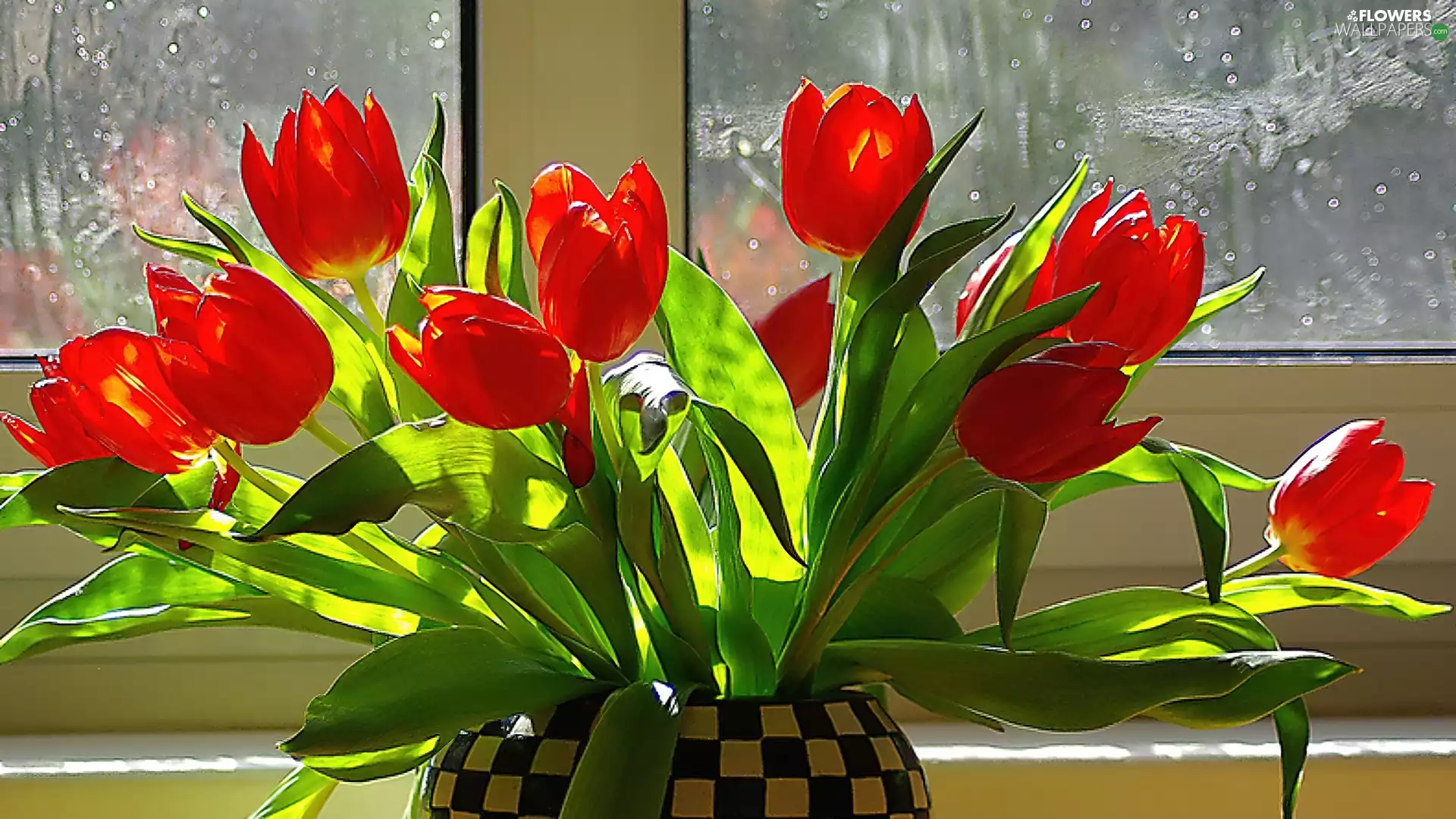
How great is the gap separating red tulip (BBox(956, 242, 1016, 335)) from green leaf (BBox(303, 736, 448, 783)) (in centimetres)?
26

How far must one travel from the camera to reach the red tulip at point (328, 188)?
50 cm

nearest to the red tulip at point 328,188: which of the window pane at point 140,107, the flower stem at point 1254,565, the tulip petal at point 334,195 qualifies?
the tulip petal at point 334,195

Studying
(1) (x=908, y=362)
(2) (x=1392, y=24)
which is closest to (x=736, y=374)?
(1) (x=908, y=362)

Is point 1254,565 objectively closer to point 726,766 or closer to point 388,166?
point 726,766

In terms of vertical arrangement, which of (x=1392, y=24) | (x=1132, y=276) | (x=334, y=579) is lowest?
(x=334, y=579)

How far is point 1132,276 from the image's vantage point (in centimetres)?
51

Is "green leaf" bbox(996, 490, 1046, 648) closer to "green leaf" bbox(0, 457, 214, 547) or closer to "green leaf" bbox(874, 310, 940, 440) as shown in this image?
"green leaf" bbox(874, 310, 940, 440)

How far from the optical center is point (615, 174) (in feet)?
3.04

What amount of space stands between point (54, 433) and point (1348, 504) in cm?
45

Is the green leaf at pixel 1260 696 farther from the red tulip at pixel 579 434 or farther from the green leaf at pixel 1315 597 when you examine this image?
the red tulip at pixel 579 434

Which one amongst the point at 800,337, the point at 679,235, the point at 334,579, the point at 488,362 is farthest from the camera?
the point at 679,235

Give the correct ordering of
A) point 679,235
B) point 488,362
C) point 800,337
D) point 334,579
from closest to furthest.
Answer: point 488,362 → point 334,579 → point 800,337 → point 679,235

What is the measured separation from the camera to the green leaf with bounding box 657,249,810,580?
55 cm

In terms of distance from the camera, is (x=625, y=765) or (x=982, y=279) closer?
(x=625, y=765)
